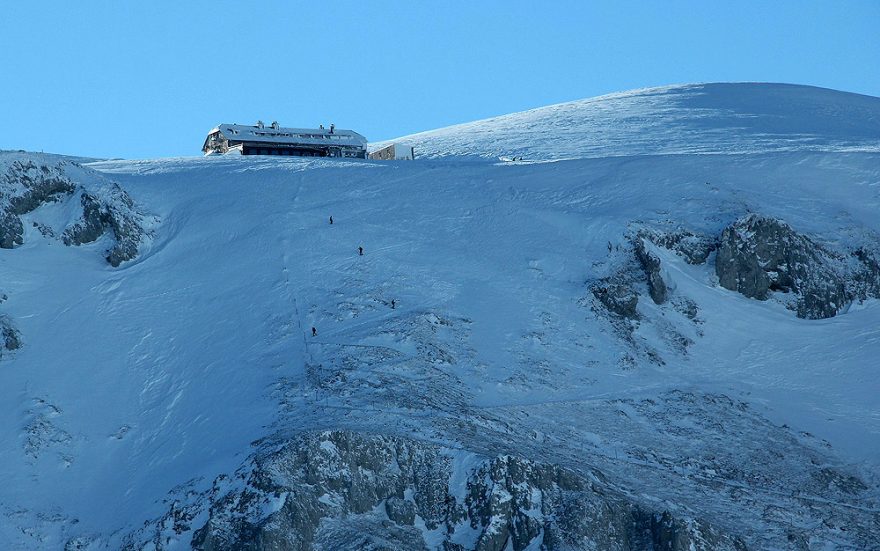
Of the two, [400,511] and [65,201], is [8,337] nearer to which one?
[65,201]

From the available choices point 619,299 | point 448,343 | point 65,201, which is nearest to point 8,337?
point 65,201

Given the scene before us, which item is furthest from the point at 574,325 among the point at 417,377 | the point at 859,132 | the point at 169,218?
the point at 859,132

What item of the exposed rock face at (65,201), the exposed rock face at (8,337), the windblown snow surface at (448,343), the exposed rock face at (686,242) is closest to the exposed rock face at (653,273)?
the windblown snow surface at (448,343)

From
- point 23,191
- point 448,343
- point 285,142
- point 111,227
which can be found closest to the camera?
point 448,343

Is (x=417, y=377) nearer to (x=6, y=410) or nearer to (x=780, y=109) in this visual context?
(x=6, y=410)

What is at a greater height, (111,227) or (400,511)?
(111,227)

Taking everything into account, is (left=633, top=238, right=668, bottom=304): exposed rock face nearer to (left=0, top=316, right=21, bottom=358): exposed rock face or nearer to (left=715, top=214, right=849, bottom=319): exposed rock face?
(left=715, top=214, right=849, bottom=319): exposed rock face
